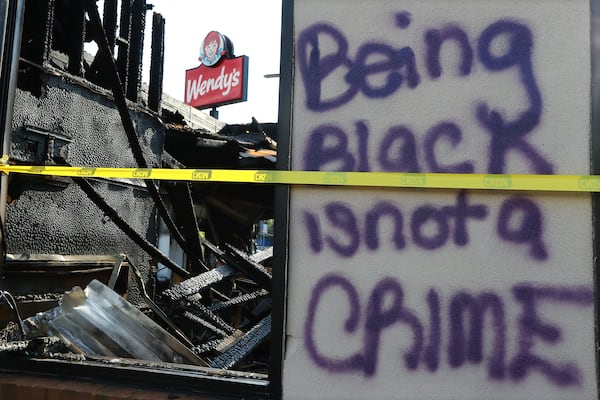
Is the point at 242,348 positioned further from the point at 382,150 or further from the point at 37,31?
the point at 37,31

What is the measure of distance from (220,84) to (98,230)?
1615cm

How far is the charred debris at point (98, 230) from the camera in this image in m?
3.08

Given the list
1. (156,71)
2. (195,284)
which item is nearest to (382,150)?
(195,284)

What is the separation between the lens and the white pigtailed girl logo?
21703 mm

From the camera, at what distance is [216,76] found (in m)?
20.8

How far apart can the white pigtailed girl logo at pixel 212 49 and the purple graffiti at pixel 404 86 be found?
790 inches

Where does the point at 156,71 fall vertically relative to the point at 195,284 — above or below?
above

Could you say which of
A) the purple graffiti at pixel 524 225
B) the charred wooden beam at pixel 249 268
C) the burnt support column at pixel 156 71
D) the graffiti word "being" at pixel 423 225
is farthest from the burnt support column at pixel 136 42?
the purple graffiti at pixel 524 225

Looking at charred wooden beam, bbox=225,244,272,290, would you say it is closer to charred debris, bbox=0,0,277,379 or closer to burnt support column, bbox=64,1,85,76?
charred debris, bbox=0,0,277,379

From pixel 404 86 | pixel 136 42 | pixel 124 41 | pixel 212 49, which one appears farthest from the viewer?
pixel 212 49

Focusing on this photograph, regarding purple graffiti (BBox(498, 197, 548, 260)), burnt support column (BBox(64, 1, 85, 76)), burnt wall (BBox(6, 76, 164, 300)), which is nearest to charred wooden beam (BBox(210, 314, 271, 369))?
purple graffiti (BBox(498, 197, 548, 260))

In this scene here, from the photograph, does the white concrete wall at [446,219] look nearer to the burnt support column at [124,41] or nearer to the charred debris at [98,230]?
the charred debris at [98,230]

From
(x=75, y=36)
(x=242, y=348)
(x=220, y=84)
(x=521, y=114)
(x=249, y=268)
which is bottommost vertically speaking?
(x=242, y=348)

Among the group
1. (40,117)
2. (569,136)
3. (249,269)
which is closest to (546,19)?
(569,136)
